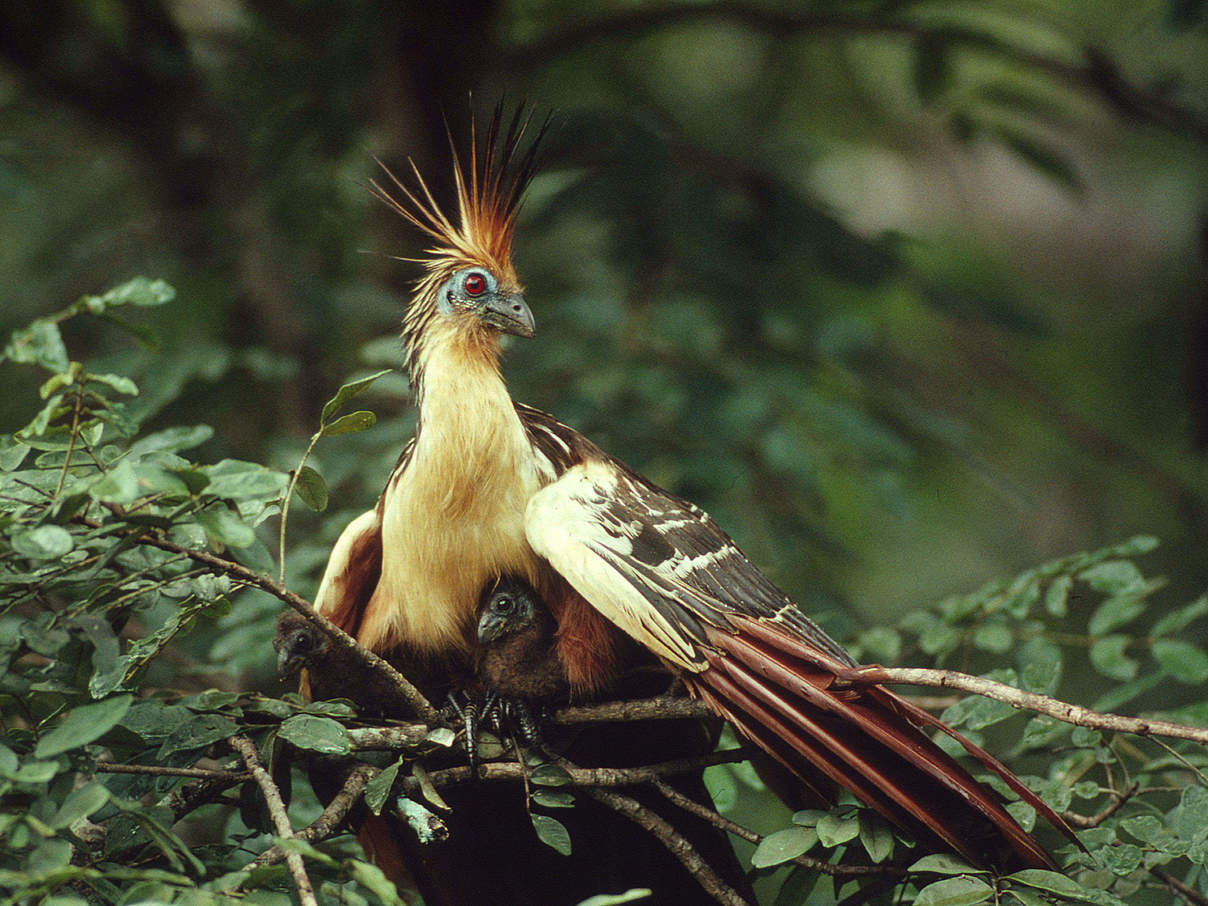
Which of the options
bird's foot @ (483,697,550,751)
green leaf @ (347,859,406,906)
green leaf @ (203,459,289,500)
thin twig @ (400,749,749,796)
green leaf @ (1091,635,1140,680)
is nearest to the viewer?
green leaf @ (347,859,406,906)

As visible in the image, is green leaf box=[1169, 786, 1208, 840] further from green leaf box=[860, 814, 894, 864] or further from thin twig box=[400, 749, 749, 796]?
thin twig box=[400, 749, 749, 796]

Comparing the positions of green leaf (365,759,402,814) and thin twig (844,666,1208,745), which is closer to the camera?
thin twig (844,666,1208,745)

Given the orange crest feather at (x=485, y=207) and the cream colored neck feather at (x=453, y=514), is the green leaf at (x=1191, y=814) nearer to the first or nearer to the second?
the cream colored neck feather at (x=453, y=514)

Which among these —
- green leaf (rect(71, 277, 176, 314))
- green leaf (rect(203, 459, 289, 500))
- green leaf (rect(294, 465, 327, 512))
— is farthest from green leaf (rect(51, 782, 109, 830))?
green leaf (rect(71, 277, 176, 314))

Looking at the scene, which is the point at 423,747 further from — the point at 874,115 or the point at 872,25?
the point at 874,115

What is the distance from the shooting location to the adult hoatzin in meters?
1.95

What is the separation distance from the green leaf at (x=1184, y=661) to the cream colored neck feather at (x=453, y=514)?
4.88ft

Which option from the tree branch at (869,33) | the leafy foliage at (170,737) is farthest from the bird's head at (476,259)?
the tree branch at (869,33)

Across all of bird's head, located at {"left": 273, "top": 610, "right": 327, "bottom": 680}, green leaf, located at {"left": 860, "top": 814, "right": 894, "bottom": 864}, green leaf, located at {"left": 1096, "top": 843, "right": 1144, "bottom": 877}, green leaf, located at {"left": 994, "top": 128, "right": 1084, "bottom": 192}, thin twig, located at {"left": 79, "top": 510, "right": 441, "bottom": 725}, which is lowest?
green leaf, located at {"left": 1096, "top": 843, "right": 1144, "bottom": 877}

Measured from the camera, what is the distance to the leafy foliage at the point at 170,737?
1580 mm

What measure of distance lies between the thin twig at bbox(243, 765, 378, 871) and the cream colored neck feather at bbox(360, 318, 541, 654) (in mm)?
401

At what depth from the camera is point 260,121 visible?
4.34 m

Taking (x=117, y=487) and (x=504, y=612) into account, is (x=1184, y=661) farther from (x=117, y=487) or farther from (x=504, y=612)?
(x=117, y=487)

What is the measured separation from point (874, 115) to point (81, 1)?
3517 millimetres
